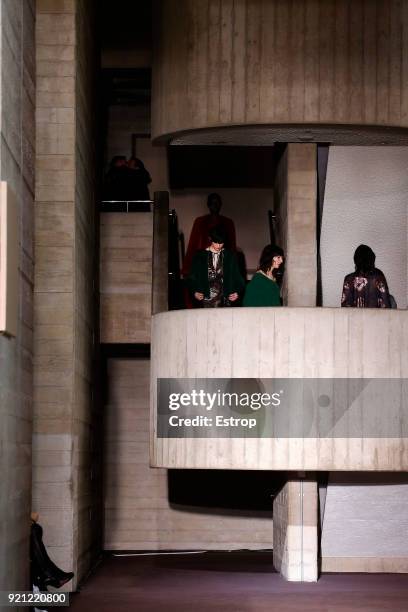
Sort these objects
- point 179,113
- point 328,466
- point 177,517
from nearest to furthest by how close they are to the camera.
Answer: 1. point 328,466
2. point 179,113
3. point 177,517

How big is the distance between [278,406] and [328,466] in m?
Result: 0.92

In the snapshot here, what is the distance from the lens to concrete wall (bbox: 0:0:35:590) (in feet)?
39.4

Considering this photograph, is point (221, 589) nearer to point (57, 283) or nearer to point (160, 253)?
point (57, 283)

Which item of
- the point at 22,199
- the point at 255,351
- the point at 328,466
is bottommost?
the point at 328,466

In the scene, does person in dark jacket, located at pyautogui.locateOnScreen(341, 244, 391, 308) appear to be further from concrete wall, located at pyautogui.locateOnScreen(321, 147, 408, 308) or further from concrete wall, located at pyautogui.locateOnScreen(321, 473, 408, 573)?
concrete wall, located at pyautogui.locateOnScreen(321, 473, 408, 573)

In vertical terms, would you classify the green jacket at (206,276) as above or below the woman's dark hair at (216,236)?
below

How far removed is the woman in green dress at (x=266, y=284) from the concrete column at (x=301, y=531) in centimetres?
237

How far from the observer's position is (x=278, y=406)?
53.1ft

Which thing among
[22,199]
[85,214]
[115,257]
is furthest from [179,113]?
[22,199]

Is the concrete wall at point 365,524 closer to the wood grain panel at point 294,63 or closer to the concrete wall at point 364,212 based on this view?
the concrete wall at point 364,212

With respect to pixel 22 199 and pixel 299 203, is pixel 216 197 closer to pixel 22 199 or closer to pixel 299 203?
pixel 299 203

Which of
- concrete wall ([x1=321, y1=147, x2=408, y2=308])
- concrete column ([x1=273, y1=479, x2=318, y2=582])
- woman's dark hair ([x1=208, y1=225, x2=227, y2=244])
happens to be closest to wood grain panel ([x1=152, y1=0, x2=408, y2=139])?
concrete wall ([x1=321, y1=147, x2=408, y2=308])

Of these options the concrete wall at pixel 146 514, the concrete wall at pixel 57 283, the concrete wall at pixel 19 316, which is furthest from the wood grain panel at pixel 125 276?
the concrete wall at pixel 19 316

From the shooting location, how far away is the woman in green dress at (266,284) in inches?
664
